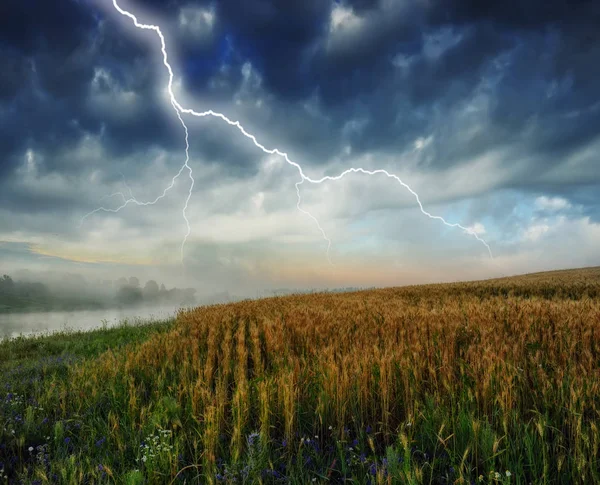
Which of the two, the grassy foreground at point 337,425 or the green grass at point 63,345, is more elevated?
the grassy foreground at point 337,425

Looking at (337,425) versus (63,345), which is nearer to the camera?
(337,425)

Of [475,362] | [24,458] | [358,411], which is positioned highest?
[475,362]

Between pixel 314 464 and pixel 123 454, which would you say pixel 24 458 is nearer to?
pixel 123 454

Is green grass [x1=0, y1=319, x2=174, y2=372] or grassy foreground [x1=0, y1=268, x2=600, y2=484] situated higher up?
grassy foreground [x1=0, y1=268, x2=600, y2=484]

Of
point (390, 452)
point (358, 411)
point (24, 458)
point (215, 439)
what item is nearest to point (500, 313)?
point (358, 411)

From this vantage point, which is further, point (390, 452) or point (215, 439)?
point (215, 439)

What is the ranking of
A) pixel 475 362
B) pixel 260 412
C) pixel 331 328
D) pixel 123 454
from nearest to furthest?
1. pixel 123 454
2. pixel 260 412
3. pixel 475 362
4. pixel 331 328

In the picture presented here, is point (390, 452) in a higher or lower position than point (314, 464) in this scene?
higher

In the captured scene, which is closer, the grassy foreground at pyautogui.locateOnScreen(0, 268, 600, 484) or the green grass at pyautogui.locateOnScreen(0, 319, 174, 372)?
the grassy foreground at pyautogui.locateOnScreen(0, 268, 600, 484)

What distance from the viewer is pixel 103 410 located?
4316 millimetres

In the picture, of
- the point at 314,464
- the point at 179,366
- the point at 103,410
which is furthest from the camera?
the point at 179,366

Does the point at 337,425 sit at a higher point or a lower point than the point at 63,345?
higher

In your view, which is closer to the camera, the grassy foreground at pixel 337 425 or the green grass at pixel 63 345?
the grassy foreground at pixel 337 425

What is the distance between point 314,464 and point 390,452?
2.17ft
